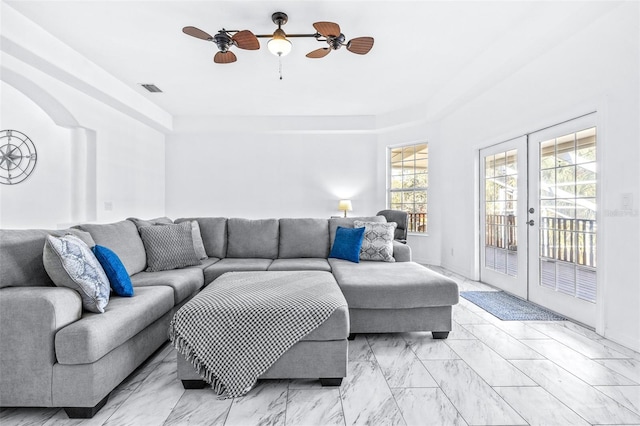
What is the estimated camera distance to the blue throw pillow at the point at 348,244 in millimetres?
3360

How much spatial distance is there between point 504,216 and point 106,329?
4.01 metres

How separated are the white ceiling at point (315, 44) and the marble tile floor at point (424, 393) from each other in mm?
2648

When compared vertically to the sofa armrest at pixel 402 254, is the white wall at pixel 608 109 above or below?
above

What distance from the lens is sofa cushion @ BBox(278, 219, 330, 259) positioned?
12.0 feet

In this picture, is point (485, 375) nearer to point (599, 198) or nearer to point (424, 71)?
point (599, 198)

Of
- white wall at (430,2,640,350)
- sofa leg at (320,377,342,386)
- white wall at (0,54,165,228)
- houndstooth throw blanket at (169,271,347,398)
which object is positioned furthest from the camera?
white wall at (0,54,165,228)

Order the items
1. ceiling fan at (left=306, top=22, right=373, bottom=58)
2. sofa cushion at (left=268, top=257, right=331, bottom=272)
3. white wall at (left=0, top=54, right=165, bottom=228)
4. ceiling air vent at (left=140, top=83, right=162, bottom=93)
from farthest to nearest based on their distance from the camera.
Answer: ceiling air vent at (left=140, top=83, right=162, bottom=93) < white wall at (left=0, top=54, right=165, bottom=228) < sofa cushion at (left=268, top=257, right=331, bottom=272) < ceiling fan at (left=306, top=22, right=373, bottom=58)

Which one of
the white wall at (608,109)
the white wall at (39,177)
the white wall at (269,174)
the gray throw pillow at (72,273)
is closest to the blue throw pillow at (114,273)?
the gray throw pillow at (72,273)

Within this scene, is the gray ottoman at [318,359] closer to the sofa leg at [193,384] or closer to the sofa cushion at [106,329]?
the sofa leg at [193,384]

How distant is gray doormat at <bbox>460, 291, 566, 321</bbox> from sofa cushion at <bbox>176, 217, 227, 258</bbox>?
2.79 meters

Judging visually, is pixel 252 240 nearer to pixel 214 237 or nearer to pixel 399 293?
pixel 214 237

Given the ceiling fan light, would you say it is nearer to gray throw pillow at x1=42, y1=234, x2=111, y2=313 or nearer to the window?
gray throw pillow at x1=42, y1=234, x2=111, y2=313

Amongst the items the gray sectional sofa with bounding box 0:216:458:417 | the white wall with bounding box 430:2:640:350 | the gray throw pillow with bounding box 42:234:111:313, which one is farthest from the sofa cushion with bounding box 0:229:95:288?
the white wall with bounding box 430:2:640:350

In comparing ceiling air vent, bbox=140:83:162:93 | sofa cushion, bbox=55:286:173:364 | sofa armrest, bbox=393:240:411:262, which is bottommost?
sofa cushion, bbox=55:286:173:364
